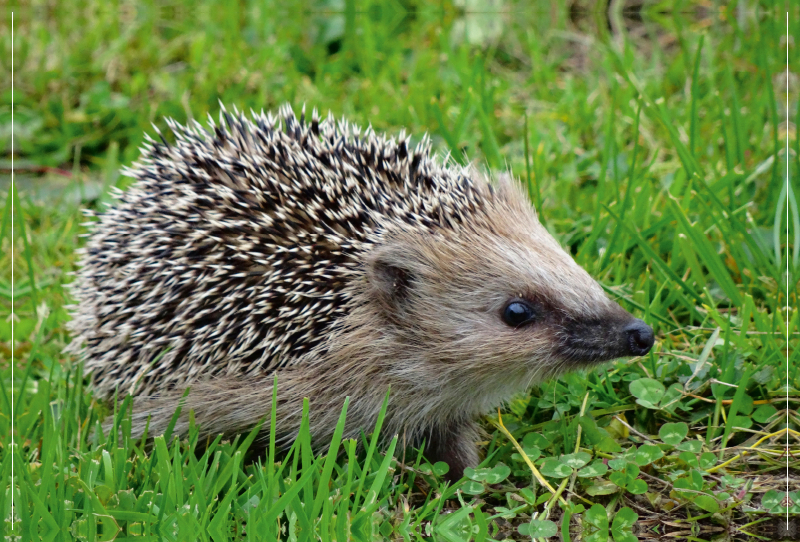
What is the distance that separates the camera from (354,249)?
4324mm

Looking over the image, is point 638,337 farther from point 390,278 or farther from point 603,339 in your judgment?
point 390,278

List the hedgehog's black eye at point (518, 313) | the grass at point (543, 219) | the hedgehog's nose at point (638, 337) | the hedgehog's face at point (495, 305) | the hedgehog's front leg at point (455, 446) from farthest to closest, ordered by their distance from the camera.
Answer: the hedgehog's front leg at point (455, 446), the hedgehog's black eye at point (518, 313), the hedgehog's face at point (495, 305), the hedgehog's nose at point (638, 337), the grass at point (543, 219)

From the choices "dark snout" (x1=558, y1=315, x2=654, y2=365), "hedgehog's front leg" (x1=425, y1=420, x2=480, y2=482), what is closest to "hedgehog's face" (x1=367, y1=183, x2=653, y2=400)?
"dark snout" (x1=558, y1=315, x2=654, y2=365)

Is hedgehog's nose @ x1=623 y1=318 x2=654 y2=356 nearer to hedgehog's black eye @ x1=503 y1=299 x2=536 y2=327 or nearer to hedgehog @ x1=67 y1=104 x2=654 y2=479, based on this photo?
hedgehog @ x1=67 y1=104 x2=654 y2=479

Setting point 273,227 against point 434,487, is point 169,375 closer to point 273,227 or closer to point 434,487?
point 273,227

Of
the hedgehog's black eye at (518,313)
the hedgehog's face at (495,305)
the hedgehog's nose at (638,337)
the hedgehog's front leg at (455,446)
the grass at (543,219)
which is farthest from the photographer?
the hedgehog's front leg at (455,446)

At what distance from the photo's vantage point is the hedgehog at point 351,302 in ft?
13.7

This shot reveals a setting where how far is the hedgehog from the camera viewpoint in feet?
13.7

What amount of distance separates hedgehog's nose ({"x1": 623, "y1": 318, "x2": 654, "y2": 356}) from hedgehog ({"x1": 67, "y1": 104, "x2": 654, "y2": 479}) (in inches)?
1.9

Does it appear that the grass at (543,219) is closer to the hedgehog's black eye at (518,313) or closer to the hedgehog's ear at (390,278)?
the hedgehog's black eye at (518,313)

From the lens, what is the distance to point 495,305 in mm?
4211

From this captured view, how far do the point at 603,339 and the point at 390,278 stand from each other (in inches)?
39.6

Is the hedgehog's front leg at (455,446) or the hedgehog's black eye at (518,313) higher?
the hedgehog's black eye at (518,313)

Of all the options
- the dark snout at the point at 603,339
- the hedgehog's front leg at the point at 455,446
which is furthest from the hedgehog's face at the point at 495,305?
the hedgehog's front leg at the point at 455,446
